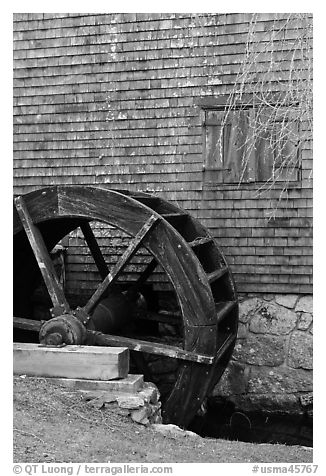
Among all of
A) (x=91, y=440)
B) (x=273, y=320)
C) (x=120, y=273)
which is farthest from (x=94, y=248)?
(x=91, y=440)

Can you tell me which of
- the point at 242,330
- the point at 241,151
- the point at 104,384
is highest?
the point at 241,151

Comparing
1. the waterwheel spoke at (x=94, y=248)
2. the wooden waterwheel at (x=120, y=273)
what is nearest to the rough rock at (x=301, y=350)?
the wooden waterwheel at (x=120, y=273)

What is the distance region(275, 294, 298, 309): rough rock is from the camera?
7.50 meters

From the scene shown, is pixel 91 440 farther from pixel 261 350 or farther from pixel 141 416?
pixel 261 350

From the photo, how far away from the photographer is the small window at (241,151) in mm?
7422

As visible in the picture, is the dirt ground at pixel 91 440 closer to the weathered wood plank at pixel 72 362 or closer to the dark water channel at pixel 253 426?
the weathered wood plank at pixel 72 362

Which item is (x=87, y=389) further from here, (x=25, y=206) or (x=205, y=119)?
(x=205, y=119)

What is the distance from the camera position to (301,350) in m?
7.52

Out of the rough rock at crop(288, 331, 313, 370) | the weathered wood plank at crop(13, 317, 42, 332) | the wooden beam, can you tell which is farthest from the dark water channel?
the weathered wood plank at crop(13, 317, 42, 332)

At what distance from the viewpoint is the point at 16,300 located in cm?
782

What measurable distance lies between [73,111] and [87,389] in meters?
3.52

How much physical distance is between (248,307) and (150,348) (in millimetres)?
1715

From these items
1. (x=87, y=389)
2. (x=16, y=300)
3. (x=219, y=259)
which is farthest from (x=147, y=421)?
(x=16, y=300)

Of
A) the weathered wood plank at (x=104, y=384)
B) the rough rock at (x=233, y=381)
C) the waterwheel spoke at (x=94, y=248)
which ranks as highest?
the waterwheel spoke at (x=94, y=248)
